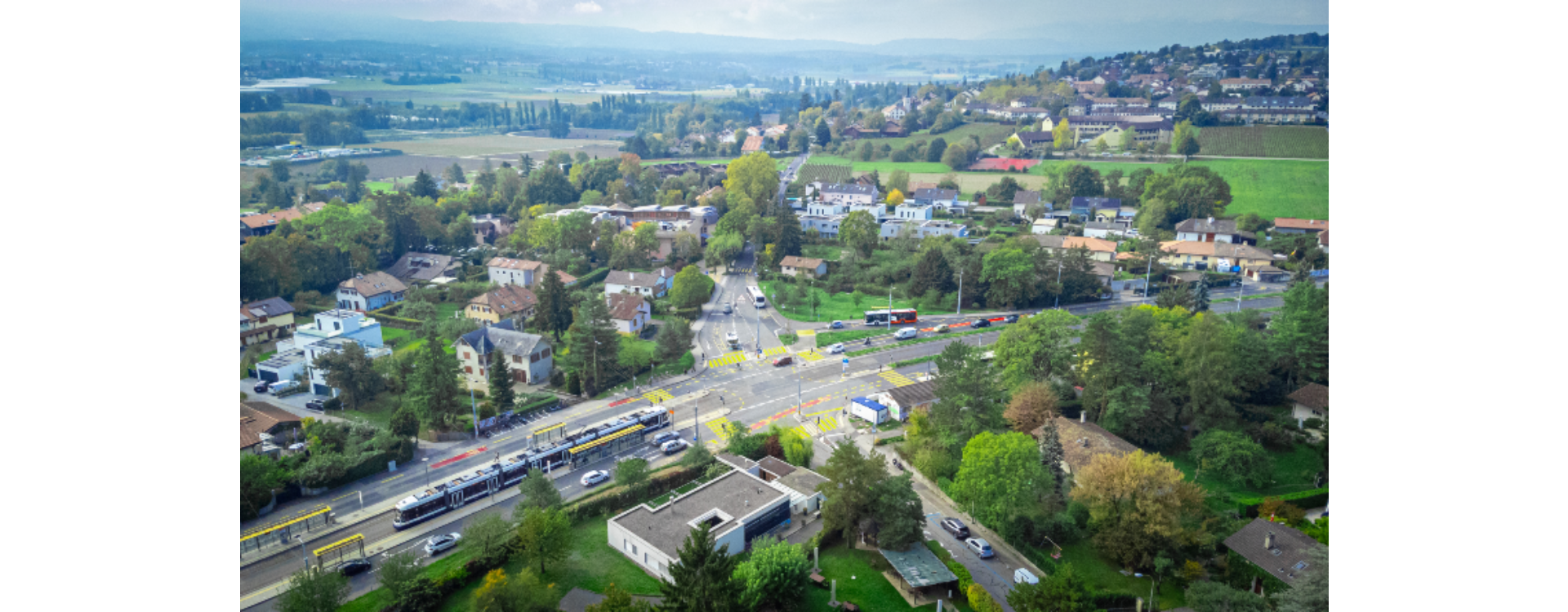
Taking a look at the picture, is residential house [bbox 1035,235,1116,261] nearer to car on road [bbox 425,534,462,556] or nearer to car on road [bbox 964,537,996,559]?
car on road [bbox 964,537,996,559]

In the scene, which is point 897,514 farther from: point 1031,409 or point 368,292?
point 368,292

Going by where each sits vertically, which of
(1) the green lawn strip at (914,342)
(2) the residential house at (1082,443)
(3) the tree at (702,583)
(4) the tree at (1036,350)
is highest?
(4) the tree at (1036,350)

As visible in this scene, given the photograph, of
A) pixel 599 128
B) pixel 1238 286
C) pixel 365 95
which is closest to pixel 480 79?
pixel 599 128

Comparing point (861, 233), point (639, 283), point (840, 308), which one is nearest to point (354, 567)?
point (639, 283)

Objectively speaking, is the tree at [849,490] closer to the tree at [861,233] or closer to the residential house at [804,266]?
the residential house at [804,266]

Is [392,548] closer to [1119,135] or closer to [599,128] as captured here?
[1119,135]

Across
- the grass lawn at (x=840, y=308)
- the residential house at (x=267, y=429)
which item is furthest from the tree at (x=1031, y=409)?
the residential house at (x=267, y=429)

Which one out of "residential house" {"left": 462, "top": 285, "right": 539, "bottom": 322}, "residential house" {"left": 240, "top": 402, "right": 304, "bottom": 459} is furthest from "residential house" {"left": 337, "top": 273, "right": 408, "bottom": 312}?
"residential house" {"left": 240, "top": 402, "right": 304, "bottom": 459}
